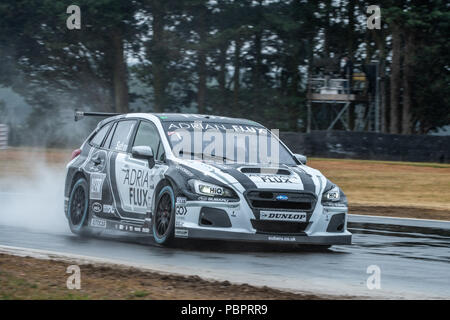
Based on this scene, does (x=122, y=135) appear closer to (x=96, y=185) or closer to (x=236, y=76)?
(x=96, y=185)

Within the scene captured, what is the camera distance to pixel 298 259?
9.69 meters

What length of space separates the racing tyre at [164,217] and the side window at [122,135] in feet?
4.93

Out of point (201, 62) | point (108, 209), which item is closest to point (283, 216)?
point (108, 209)

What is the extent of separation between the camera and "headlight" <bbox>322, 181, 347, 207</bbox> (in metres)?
10.3

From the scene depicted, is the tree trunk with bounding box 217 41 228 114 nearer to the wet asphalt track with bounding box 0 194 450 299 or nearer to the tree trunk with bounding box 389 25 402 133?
the tree trunk with bounding box 389 25 402 133

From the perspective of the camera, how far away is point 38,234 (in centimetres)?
1201

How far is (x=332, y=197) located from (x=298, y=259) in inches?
40.9

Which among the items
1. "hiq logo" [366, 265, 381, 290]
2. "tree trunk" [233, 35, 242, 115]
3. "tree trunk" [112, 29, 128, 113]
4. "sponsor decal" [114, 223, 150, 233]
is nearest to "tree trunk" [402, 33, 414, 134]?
"tree trunk" [233, 35, 242, 115]

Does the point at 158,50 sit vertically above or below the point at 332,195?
above

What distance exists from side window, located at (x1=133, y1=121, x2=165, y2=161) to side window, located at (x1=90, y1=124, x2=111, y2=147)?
3.26 ft
